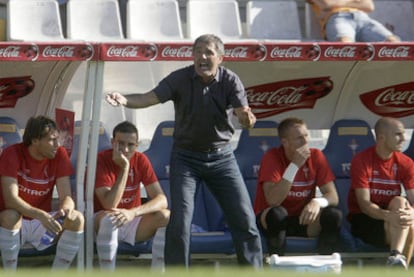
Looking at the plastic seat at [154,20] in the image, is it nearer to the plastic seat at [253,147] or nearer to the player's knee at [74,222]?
the plastic seat at [253,147]

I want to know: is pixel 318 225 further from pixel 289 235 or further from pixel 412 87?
pixel 412 87

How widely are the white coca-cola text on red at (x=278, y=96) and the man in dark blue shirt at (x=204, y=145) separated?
7.23ft

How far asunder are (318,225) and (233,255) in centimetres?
82

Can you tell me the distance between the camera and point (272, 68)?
9.91 metres

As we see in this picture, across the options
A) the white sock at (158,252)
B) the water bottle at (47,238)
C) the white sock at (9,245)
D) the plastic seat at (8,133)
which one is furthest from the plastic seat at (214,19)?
the white sock at (9,245)

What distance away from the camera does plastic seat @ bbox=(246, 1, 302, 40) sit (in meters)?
12.6

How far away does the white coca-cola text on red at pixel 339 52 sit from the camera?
8.77m

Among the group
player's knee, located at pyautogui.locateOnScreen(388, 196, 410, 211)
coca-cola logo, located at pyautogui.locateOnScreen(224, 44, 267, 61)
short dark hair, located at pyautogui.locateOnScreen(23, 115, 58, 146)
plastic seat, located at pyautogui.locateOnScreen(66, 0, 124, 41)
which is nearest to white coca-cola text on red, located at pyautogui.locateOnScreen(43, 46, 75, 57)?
short dark hair, located at pyautogui.locateOnScreen(23, 115, 58, 146)

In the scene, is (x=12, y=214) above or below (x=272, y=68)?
below

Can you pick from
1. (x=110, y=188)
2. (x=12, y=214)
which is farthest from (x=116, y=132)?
(x=12, y=214)

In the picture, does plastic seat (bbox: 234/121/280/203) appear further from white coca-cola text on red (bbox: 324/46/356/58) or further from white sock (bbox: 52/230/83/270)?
white sock (bbox: 52/230/83/270)

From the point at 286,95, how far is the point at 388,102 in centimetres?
90

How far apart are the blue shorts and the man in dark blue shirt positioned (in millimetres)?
4146

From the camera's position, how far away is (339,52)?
28.8 feet
